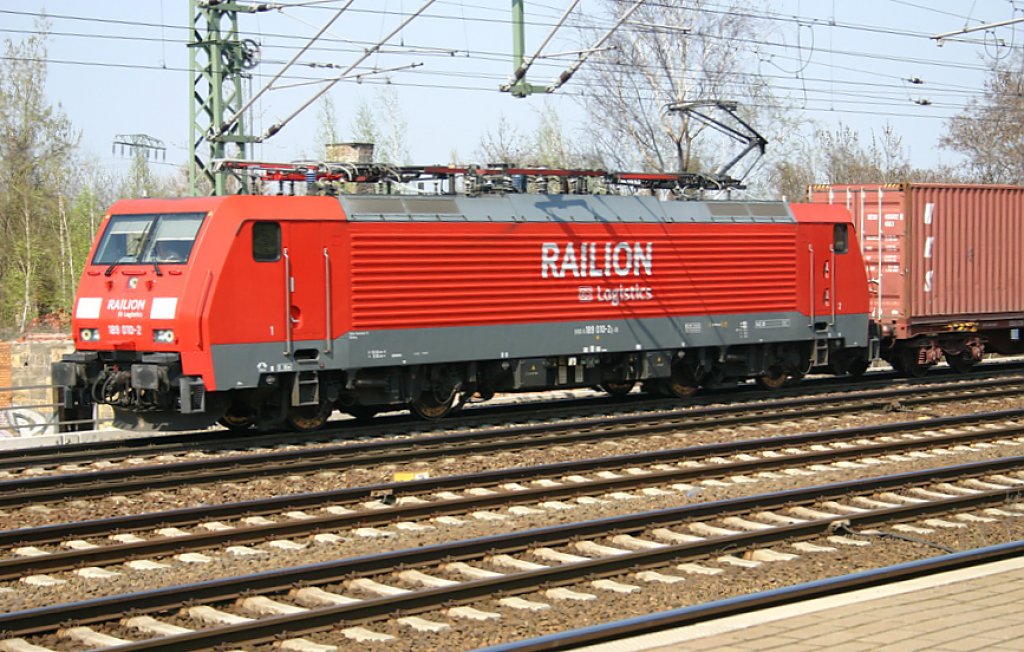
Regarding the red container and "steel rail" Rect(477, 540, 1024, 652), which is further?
the red container

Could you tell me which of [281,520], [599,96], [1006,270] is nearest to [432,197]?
[281,520]

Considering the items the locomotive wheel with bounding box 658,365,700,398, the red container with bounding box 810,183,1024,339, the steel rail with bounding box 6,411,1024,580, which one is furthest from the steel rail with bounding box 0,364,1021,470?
the steel rail with bounding box 6,411,1024,580

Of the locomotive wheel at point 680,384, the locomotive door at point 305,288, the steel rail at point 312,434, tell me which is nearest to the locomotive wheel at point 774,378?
the steel rail at point 312,434

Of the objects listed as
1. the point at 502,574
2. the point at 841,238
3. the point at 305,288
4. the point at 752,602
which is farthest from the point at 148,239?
the point at 841,238

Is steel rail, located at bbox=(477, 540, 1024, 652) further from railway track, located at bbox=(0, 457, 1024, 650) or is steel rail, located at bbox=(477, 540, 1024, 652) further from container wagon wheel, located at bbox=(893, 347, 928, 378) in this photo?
container wagon wheel, located at bbox=(893, 347, 928, 378)

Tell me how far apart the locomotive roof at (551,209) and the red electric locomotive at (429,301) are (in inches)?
1.2

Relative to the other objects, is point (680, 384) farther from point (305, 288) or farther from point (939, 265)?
point (305, 288)

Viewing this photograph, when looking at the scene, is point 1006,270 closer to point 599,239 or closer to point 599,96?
point 599,239

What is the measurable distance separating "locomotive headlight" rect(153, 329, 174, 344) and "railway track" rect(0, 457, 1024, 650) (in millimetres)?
7303

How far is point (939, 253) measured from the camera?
83.0 feet

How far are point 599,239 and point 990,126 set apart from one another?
41255mm

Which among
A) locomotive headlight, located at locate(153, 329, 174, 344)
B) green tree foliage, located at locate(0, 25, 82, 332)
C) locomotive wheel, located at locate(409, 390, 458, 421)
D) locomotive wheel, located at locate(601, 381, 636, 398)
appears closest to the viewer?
locomotive headlight, located at locate(153, 329, 174, 344)

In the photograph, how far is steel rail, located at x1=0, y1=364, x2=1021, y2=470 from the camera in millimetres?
15758

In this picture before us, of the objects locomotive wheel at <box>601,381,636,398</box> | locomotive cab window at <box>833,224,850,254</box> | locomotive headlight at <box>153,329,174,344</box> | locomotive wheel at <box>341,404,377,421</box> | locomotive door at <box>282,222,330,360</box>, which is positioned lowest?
locomotive wheel at <box>341,404,377,421</box>
